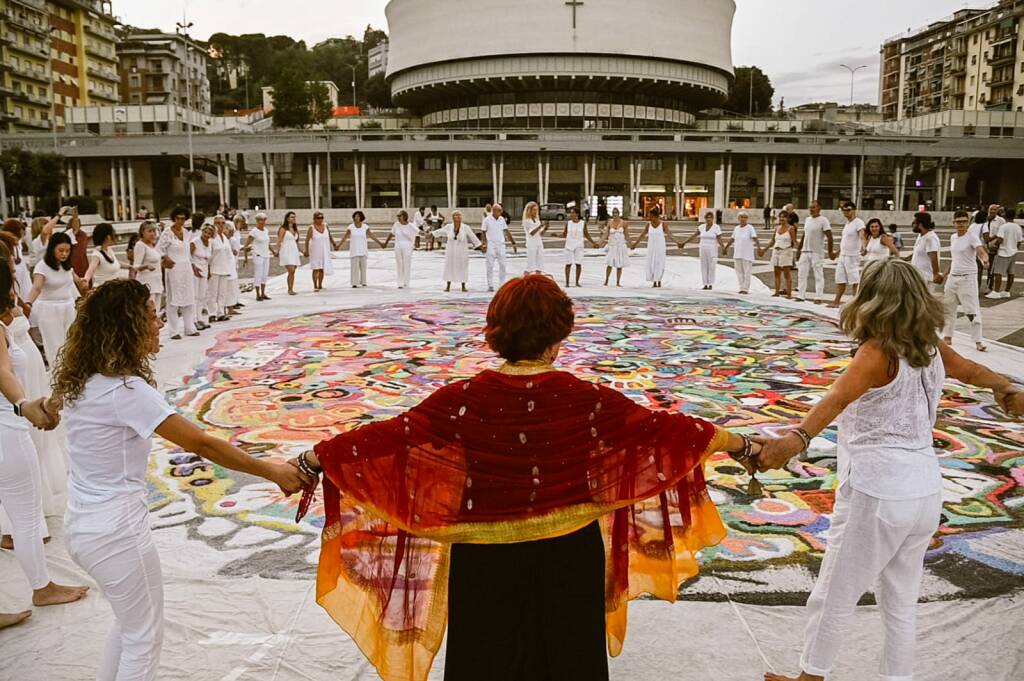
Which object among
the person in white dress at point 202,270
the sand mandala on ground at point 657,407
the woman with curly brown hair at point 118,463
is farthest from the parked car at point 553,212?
the woman with curly brown hair at point 118,463

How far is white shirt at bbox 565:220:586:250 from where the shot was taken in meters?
18.5

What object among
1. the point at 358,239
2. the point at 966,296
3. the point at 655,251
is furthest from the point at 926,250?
the point at 358,239

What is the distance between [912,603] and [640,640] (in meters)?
1.28

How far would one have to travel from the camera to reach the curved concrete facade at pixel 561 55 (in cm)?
7562

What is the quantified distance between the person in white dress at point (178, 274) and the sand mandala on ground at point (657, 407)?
77 centimetres

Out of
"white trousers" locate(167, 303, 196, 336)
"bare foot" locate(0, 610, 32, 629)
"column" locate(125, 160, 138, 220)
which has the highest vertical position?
"column" locate(125, 160, 138, 220)

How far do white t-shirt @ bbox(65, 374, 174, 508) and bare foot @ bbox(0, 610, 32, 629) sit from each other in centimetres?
161

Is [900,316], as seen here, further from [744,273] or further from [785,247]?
[744,273]

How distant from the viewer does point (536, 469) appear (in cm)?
248

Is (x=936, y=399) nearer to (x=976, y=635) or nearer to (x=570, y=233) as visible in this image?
(x=976, y=635)

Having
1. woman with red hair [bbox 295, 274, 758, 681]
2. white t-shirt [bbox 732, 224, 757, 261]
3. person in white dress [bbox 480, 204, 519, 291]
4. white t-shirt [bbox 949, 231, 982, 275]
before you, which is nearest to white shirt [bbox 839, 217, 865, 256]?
white t-shirt [bbox 732, 224, 757, 261]

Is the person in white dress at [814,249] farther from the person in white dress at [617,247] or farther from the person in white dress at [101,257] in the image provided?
the person in white dress at [101,257]

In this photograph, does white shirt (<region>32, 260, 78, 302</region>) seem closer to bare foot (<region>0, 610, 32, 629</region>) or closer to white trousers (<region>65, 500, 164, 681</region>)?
bare foot (<region>0, 610, 32, 629</region>)

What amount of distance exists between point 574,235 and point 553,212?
35065mm
